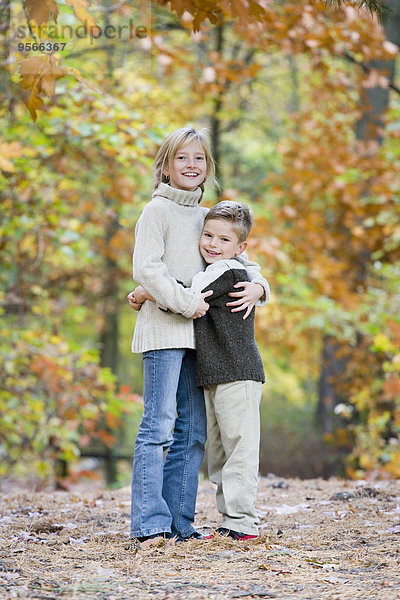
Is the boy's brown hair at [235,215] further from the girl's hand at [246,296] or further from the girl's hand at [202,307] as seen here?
the girl's hand at [202,307]

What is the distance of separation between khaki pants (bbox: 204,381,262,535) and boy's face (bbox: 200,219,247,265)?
0.61 metres

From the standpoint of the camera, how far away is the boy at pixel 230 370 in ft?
10.9

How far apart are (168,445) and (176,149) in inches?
55.4

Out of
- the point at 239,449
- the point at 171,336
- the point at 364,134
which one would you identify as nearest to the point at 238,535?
the point at 239,449

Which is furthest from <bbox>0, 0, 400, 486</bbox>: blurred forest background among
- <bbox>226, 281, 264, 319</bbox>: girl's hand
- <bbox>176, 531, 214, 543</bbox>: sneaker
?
<bbox>176, 531, 214, 543</bbox>: sneaker

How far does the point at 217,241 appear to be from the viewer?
11.2ft

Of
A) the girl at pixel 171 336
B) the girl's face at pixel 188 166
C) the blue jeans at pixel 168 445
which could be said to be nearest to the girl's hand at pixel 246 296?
the girl at pixel 171 336

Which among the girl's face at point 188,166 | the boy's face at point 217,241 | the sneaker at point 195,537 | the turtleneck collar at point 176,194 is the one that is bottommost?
the sneaker at point 195,537

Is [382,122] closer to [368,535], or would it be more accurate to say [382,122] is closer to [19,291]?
[19,291]

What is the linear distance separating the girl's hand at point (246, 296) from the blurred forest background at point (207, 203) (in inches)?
53.0

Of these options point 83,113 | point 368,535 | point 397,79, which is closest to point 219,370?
point 368,535

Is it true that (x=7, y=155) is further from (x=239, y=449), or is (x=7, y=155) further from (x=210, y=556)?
(x=210, y=556)

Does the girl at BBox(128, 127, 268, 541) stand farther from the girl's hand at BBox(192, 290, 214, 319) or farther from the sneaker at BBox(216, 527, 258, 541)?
the sneaker at BBox(216, 527, 258, 541)

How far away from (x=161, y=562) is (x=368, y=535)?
3.53ft
